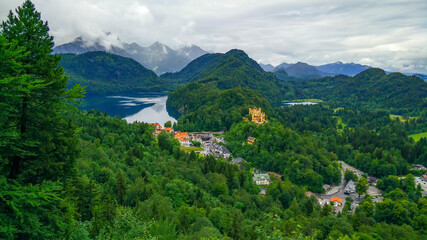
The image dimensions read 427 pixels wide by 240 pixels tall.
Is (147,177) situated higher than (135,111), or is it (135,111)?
(135,111)

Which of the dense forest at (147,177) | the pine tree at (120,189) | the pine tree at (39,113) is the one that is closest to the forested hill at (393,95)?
the dense forest at (147,177)

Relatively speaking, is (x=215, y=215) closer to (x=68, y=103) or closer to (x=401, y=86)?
(x=68, y=103)

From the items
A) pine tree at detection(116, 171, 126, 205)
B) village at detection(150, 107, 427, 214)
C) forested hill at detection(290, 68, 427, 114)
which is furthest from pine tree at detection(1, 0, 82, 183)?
forested hill at detection(290, 68, 427, 114)

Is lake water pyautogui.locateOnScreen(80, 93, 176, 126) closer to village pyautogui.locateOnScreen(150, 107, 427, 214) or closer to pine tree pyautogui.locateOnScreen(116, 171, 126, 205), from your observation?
village pyautogui.locateOnScreen(150, 107, 427, 214)

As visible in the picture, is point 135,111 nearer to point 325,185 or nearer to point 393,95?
point 325,185

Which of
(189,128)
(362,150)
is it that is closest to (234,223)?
(362,150)

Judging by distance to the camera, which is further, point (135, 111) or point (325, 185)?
point (135, 111)

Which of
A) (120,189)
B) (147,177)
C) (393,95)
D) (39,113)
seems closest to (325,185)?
(147,177)
